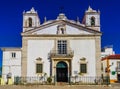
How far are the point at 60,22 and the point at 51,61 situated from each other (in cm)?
517

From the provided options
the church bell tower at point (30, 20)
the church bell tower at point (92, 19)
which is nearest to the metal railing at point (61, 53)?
the church bell tower at point (92, 19)

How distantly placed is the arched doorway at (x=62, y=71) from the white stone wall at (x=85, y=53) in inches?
44.8

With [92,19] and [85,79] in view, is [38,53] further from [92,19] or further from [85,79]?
[92,19]

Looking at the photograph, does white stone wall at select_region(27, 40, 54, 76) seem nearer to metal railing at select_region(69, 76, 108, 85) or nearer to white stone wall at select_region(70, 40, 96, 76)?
white stone wall at select_region(70, 40, 96, 76)

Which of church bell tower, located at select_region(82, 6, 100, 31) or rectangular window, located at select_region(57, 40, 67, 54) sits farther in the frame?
church bell tower, located at select_region(82, 6, 100, 31)

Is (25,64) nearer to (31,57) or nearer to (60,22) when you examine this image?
(31,57)

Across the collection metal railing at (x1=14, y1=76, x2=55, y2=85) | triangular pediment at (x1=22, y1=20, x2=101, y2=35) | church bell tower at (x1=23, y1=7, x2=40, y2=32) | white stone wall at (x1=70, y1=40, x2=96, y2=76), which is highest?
church bell tower at (x1=23, y1=7, x2=40, y2=32)

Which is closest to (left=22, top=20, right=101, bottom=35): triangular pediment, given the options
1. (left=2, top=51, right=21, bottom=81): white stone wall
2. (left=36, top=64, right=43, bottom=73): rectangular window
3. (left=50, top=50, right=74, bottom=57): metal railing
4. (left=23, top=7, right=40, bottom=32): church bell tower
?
(left=23, top=7, right=40, bottom=32): church bell tower

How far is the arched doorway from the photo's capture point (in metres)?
33.9

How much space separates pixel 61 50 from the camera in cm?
3406

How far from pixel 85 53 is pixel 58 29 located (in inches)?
180

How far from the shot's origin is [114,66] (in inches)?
1735

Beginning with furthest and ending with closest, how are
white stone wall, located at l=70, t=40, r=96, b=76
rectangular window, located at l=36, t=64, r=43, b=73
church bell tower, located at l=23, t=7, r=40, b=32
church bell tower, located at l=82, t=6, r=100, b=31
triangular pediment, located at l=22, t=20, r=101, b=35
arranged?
church bell tower, located at l=23, t=7, r=40, b=32
church bell tower, located at l=82, t=6, r=100, b=31
triangular pediment, located at l=22, t=20, r=101, b=35
rectangular window, located at l=36, t=64, r=43, b=73
white stone wall, located at l=70, t=40, r=96, b=76

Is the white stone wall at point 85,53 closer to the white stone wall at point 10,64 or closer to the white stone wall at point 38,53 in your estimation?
the white stone wall at point 38,53
